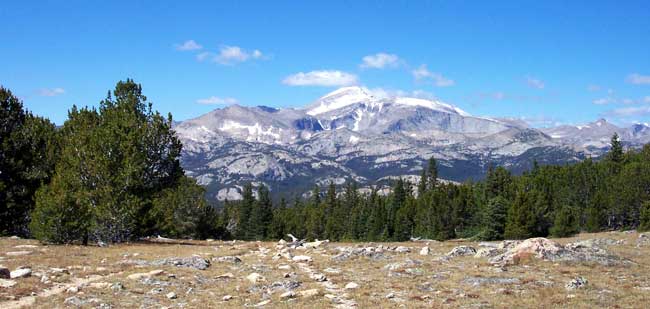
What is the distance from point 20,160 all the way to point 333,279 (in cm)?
3565

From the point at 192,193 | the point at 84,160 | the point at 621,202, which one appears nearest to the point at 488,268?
the point at 84,160

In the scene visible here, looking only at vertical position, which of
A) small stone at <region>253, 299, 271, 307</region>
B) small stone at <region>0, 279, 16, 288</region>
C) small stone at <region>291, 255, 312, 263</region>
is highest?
small stone at <region>0, 279, 16, 288</region>

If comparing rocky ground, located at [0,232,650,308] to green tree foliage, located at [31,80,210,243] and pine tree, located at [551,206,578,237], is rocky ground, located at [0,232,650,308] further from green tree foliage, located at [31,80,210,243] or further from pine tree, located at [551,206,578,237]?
pine tree, located at [551,206,578,237]

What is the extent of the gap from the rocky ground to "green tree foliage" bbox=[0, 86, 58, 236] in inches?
550

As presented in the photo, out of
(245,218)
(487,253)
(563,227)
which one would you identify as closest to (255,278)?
(487,253)

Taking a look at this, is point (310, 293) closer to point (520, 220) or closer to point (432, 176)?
point (520, 220)

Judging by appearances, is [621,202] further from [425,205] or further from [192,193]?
[192,193]

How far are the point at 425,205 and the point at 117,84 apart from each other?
94.9m

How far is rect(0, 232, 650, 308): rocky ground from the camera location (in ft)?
63.1

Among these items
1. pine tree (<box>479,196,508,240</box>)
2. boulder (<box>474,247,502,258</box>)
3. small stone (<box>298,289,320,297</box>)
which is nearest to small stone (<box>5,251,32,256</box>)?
small stone (<box>298,289,320,297</box>)

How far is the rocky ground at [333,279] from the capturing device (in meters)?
19.2

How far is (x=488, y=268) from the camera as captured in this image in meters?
26.2

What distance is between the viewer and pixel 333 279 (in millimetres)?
25016

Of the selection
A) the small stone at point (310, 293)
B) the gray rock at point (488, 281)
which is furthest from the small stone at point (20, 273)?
the gray rock at point (488, 281)
